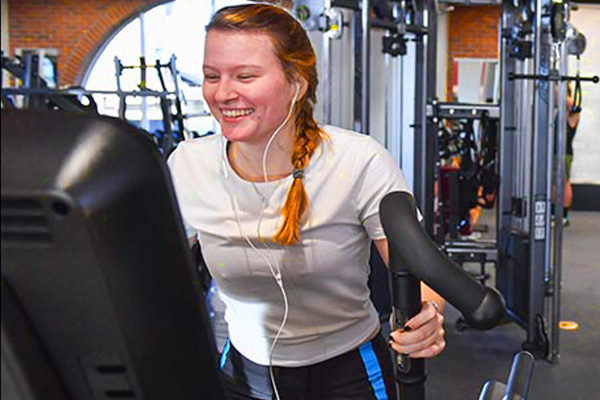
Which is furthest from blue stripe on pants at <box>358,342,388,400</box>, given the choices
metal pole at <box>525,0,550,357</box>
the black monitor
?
metal pole at <box>525,0,550,357</box>

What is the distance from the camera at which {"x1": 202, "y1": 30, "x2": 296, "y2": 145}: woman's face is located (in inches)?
44.6

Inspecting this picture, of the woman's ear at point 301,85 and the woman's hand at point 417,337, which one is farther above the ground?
the woman's ear at point 301,85

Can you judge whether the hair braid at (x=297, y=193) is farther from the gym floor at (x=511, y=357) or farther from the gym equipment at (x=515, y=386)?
the gym floor at (x=511, y=357)

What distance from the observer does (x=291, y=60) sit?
121cm

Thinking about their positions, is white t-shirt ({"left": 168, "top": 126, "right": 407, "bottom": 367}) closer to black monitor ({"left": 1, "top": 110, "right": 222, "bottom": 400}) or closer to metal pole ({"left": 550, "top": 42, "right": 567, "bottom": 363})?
black monitor ({"left": 1, "top": 110, "right": 222, "bottom": 400})

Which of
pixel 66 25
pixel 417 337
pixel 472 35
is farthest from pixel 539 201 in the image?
pixel 66 25

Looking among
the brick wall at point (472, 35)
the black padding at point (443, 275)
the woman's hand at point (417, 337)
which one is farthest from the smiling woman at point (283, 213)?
the brick wall at point (472, 35)

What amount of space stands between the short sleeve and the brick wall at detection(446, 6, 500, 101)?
9.89 meters

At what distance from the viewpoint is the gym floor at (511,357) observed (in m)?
3.36

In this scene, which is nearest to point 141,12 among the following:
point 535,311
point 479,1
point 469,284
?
point 479,1

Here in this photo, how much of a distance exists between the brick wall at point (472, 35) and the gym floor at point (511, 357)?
243 inches

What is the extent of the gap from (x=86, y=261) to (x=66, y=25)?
10.5 meters

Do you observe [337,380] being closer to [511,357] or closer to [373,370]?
[373,370]

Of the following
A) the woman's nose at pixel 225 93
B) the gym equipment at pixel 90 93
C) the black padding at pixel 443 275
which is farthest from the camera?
the gym equipment at pixel 90 93
